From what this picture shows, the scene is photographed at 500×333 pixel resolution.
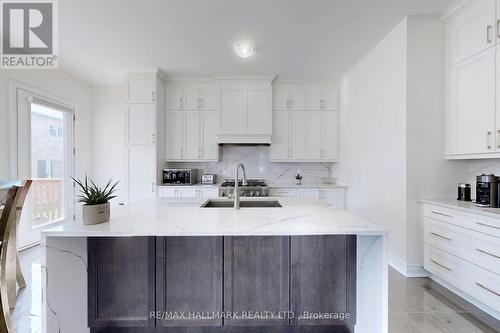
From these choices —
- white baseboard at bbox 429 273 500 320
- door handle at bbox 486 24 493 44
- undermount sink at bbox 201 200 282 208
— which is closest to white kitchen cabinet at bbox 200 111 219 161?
undermount sink at bbox 201 200 282 208

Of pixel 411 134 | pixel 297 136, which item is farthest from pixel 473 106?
pixel 297 136

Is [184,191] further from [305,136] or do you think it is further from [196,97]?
[305,136]

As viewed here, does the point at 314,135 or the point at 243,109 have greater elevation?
the point at 243,109

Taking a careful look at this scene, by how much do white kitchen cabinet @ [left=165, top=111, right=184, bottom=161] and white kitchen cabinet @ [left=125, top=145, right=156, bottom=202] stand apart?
38 cm

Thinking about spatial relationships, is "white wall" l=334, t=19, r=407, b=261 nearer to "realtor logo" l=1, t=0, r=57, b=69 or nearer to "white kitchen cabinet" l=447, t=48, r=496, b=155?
"white kitchen cabinet" l=447, t=48, r=496, b=155

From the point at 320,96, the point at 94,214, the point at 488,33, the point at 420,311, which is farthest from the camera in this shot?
the point at 320,96

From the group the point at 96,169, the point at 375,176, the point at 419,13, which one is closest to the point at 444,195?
the point at 375,176

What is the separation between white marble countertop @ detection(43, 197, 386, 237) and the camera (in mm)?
1302

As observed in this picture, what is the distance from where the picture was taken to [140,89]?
13.1 feet

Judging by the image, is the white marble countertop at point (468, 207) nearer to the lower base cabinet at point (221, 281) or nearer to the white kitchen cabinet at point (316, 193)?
the lower base cabinet at point (221, 281)

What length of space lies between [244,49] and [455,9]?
224 centimetres

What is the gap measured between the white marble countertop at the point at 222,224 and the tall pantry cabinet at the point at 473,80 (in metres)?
1.65

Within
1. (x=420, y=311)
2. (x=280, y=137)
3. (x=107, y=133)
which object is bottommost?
(x=420, y=311)

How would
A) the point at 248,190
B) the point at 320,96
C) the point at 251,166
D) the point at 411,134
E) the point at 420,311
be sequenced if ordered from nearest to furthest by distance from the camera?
1. the point at 420,311
2. the point at 411,134
3. the point at 248,190
4. the point at 320,96
5. the point at 251,166
